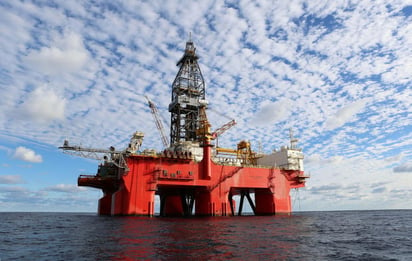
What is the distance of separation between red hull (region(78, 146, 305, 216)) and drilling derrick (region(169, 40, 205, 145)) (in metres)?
9.89

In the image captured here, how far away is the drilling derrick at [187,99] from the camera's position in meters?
51.1

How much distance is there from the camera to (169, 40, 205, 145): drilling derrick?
51.1 m

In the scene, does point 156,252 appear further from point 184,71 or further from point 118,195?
point 184,71

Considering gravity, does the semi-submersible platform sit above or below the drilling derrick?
below

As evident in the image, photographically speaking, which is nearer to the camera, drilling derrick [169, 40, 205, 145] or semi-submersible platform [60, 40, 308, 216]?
semi-submersible platform [60, 40, 308, 216]

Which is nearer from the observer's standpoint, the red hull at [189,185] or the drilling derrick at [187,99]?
the red hull at [189,185]

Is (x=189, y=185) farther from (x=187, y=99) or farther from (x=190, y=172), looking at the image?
(x=187, y=99)

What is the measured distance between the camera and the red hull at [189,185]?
36688 mm

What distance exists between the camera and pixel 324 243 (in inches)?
699

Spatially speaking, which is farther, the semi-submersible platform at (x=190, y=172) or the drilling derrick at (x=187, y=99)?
the drilling derrick at (x=187, y=99)

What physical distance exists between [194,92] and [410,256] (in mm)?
42744

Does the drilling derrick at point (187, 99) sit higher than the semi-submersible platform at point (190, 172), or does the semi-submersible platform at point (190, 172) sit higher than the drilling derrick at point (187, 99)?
the drilling derrick at point (187, 99)

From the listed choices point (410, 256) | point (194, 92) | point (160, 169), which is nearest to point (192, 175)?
point (160, 169)

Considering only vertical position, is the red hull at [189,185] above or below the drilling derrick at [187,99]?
below
